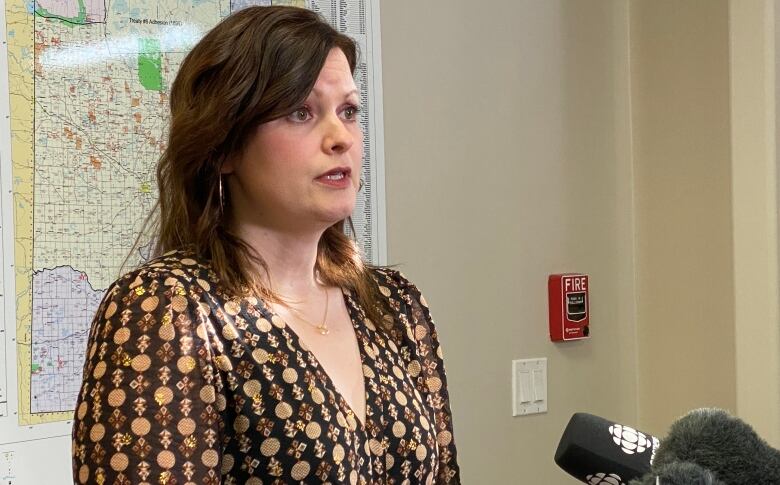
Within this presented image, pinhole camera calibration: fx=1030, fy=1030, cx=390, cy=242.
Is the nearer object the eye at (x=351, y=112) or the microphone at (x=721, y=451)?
the microphone at (x=721, y=451)

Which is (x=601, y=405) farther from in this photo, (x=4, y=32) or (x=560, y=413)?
(x=4, y=32)

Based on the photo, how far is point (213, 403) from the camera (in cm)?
110

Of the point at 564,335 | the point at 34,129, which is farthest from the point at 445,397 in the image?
the point at 564,335

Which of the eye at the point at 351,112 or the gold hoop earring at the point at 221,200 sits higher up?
the eye at the point at 351,112

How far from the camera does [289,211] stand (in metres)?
1.22

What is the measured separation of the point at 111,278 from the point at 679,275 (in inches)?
54.4

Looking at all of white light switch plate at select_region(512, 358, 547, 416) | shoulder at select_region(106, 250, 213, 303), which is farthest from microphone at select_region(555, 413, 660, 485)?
white light switch plate at select_region(512, 358, 547, 416)

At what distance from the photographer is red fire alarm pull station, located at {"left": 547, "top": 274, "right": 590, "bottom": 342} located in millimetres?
2373

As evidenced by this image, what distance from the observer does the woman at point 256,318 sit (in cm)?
107

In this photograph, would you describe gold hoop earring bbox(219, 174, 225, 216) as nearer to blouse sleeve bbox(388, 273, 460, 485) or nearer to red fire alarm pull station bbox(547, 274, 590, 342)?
blouse sleeve bbox(388, 273, 460, 485)

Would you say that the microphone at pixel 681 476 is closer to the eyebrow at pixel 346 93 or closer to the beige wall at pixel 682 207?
the eyebrow at pixel 346 93

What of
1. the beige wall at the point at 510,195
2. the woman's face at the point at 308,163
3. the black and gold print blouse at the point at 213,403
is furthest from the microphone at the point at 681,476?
the beige wall at the point at 510,195

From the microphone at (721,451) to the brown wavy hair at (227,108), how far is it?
0.56 metres

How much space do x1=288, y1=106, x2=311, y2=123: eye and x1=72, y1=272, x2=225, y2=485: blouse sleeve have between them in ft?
0.83
